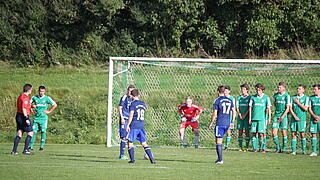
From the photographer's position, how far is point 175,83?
17.7 meters

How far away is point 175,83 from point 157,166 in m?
7.20

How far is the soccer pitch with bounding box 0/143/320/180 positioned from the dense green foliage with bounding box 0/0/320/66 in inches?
491

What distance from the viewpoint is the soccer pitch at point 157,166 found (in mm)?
9406

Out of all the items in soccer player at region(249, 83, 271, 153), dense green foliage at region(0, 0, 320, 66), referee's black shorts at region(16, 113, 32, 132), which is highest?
dense green foliage at region(0, 0, 320, 66)

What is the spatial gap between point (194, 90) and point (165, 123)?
153cm

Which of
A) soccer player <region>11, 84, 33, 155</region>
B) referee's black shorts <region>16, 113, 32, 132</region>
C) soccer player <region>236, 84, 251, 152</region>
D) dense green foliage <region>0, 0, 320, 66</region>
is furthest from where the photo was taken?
dense green foliage <region>0, 0, 320, 66</region>

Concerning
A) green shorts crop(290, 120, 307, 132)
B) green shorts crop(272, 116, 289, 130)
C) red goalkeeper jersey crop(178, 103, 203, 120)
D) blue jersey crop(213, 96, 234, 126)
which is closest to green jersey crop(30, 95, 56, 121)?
red goalkeeper jersey crop(178, 103, 203, 120)

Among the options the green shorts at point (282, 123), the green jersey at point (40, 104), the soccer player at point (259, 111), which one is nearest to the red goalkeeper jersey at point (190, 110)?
the soccer player at point (259, 111)

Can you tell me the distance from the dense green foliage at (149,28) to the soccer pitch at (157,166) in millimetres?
12469

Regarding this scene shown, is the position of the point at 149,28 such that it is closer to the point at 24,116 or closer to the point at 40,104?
the point at 40,104

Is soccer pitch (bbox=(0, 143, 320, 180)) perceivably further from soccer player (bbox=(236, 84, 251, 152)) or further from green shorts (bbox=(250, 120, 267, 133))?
soccer player (bbox=(236, 84, 251, 152))

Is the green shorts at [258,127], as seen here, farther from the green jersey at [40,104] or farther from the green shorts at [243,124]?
the green jersey at [40,104]

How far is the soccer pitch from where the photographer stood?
9.41 meters

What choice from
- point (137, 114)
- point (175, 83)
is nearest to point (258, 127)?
point (175, 83)
